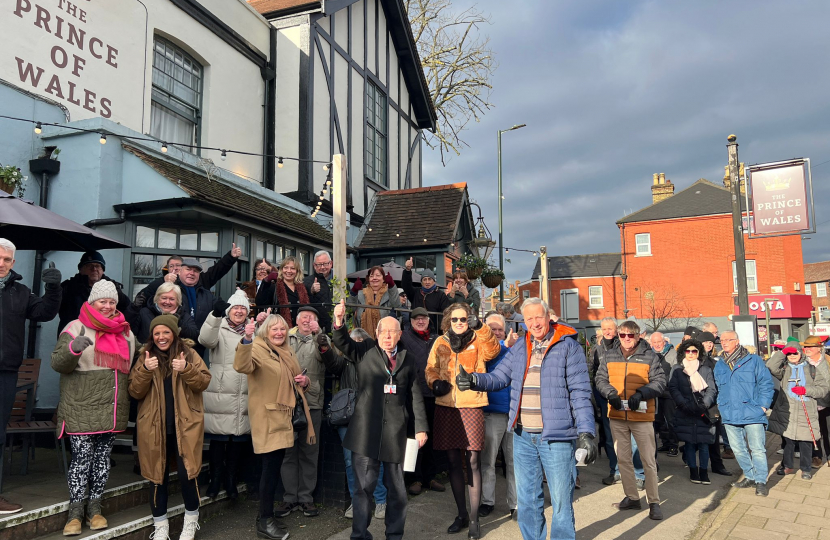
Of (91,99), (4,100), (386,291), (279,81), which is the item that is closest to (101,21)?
(91,99)

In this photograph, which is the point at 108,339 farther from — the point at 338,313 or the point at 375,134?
the point at 375,134

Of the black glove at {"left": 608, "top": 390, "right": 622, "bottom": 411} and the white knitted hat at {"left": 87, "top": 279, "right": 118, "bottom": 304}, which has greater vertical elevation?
the white knitted hat at {"left": 87, "top": 279, "right": 118, "bottom": 304}

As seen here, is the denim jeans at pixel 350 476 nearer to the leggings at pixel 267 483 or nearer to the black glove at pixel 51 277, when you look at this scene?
the leggings at pixel 267 483

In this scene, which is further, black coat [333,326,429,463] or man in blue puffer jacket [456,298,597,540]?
black coat [333,326,429,463]

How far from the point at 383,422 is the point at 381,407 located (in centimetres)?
13

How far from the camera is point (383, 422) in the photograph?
4.69m

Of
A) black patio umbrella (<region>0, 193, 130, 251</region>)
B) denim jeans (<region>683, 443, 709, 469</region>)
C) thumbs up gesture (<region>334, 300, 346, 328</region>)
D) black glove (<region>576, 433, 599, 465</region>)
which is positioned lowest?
denim jeans (<region>683, 443, 709, 469</region>)

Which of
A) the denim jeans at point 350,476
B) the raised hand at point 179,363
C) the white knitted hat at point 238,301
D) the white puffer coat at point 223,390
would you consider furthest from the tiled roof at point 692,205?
the raised hand at point 179,363

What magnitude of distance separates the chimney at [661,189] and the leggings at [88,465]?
38990mm

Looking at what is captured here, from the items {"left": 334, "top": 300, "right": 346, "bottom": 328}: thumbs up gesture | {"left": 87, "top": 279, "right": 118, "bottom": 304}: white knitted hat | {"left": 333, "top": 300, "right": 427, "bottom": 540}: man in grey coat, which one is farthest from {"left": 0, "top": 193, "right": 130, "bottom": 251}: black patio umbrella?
{"left": 333, "top": 300, "right": 427, "bottom": 540}: man in grey coat

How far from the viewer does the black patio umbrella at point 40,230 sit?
458 centimetres

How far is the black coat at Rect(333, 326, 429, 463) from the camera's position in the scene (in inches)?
182

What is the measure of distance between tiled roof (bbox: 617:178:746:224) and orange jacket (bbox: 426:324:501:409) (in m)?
33.0

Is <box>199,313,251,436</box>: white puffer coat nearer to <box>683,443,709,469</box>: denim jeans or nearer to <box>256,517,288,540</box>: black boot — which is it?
<box>256,517,288,540</box>: black boot
